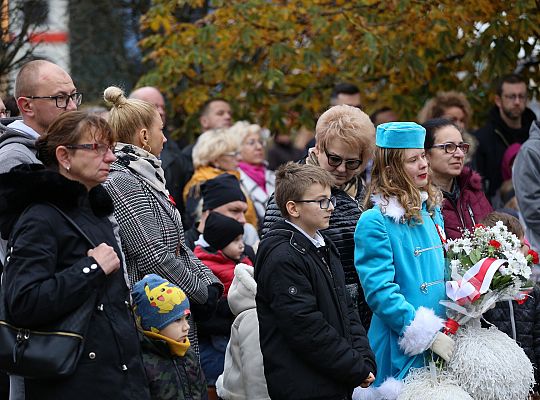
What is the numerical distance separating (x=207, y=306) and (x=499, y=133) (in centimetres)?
506

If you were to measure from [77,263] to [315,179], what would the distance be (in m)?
1.44

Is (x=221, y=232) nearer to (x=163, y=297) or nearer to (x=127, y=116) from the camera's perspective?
(x=127, y=116)

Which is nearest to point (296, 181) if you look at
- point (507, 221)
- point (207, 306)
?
point (207, 306)

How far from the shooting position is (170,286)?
5078mm

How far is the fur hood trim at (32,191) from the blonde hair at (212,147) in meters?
4.37

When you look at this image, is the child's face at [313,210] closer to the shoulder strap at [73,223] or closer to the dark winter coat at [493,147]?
the shoulder strap at [73,223]

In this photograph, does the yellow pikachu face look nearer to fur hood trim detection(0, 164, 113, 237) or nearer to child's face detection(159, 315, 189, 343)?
child's face detection(159, 315, 189, 343)

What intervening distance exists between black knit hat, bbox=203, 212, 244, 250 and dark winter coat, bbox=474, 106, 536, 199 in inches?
143

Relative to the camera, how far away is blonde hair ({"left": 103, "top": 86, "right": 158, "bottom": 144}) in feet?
18.3

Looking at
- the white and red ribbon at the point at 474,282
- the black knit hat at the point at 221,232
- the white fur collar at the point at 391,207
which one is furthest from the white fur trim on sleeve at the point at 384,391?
the black knit hat at the point at 221,232

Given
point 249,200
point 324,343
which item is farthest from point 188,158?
point 324,343

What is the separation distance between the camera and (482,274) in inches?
216

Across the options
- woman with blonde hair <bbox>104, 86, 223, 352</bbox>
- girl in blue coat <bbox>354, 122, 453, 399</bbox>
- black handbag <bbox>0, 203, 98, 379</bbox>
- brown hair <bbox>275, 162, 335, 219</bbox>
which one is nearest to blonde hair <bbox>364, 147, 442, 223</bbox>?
girl in blue coat <bbox>354, 122, 453, 399</bbox>

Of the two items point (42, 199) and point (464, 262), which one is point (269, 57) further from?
point (42, 199)
